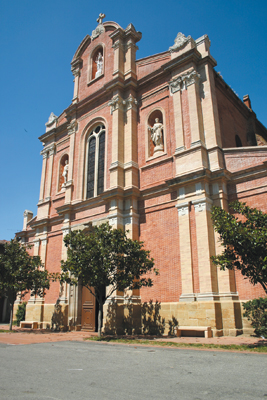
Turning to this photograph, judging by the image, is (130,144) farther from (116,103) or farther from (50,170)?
(50,170)

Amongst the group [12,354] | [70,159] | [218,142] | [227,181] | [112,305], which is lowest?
[12,354]

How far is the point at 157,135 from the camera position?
19172 mm

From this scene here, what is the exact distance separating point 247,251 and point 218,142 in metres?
7.75

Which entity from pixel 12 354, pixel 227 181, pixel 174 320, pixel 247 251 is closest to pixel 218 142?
pixel 227 181

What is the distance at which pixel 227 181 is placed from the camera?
15430mm

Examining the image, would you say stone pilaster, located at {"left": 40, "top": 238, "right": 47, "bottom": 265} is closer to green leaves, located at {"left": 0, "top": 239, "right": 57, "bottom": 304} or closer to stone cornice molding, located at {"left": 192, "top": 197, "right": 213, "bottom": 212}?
green leaves, located at {"left": 0, "top": 239, "right": 57, "bottom": 304}

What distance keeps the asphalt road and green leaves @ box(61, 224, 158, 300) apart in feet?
16.6

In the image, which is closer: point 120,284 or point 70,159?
point 120,284

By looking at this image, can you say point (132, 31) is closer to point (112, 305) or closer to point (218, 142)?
point (218, 142)

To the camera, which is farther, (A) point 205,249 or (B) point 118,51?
(B) point 118,51

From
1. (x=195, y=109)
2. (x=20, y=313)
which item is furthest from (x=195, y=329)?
(x=20, y=313)

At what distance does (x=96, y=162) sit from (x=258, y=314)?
45.4 ft

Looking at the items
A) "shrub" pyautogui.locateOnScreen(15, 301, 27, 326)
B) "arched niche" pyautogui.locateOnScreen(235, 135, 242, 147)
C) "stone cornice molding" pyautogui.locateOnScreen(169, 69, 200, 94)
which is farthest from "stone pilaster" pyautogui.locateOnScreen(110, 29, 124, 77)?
"shrub" pyautogui.locateOnScreen(15, 301, 27, 326)

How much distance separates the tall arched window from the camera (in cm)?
2139
